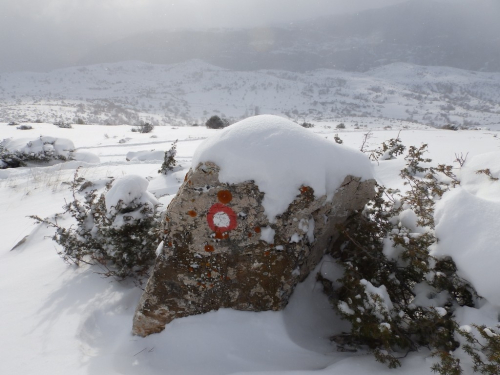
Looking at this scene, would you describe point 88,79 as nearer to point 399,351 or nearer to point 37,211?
point 37,211

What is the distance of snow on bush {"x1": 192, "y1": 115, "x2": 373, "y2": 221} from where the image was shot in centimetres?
209

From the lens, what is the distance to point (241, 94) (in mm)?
69062

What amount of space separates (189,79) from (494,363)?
95697mm

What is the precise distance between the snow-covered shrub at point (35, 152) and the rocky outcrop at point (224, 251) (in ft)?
29.0

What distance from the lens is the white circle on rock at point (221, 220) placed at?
2.15m

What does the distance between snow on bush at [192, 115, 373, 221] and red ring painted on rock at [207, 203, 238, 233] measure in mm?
218

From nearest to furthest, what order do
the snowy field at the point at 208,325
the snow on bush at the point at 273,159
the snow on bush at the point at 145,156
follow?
the snowy field at the point at 208,325, the snow on bush at the point at 273,159, the snow on bush at the point at 145,156

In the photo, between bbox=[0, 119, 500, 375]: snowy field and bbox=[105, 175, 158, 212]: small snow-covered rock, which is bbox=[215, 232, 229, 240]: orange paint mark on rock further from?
bbox=[105, 175, 158, 212]: small snow-covered rock

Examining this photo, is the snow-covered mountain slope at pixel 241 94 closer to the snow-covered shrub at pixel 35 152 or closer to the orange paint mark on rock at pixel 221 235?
the snow-covered shrub at pixel 35 152

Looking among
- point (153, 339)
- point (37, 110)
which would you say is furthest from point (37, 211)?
point (37, 110)

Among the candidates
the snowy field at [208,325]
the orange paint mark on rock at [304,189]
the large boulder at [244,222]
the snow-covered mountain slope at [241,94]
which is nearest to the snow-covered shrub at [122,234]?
the snowy field at [208,325]

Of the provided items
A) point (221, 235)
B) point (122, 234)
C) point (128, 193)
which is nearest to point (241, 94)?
point (128, 193)

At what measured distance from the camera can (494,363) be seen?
1458 mm

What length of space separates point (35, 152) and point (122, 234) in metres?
8.57
